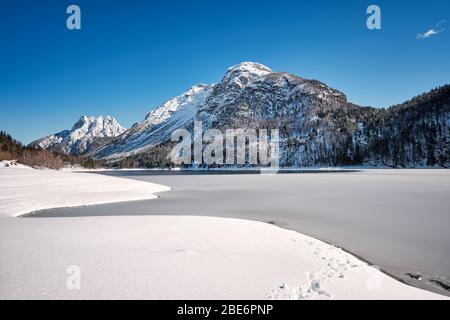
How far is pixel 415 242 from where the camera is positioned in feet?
41.9

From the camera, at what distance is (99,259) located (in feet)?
29.6

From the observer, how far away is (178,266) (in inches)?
339

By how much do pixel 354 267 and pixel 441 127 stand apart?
648 ft

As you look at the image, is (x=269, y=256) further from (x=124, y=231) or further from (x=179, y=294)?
(x=124, y=231)

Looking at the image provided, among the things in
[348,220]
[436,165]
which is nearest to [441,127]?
[436,165]

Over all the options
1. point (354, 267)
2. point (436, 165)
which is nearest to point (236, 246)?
point (354, 267)

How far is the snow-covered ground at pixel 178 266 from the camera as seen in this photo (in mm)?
6922

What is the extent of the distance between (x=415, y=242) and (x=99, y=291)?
522 inches

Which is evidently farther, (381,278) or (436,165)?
(436,165)

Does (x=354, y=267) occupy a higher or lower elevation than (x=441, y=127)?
lower

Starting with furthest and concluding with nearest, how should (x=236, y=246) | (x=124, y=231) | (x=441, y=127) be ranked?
(x=441, y=127) → (x=124, y=231) → (x=236, y=246)

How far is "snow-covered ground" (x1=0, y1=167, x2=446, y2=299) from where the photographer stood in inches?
273
